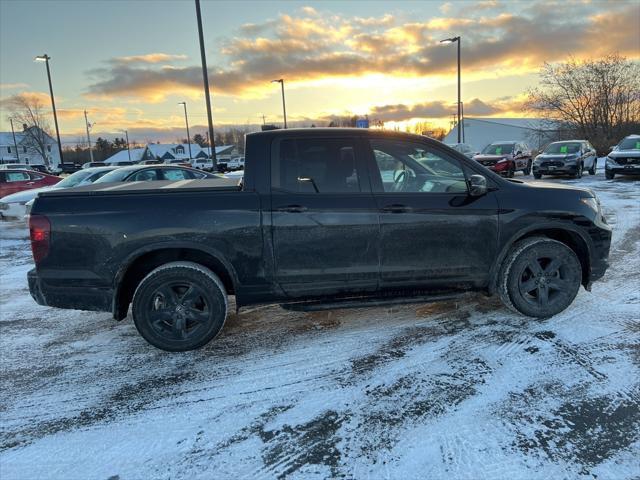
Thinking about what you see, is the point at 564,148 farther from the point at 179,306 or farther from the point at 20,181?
the point at 20,181

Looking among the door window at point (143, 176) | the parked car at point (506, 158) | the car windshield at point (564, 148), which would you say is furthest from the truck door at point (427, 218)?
the car windshield at point (564, 148)

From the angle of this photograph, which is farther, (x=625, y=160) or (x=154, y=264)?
(x=625, y=160)

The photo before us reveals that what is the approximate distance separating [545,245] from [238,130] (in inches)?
5580

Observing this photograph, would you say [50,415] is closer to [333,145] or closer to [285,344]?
[285,344]

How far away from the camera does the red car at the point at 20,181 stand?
13.6 metres

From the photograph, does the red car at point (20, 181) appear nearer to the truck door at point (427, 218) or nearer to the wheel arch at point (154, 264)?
the wheel arch at point (154, 264)

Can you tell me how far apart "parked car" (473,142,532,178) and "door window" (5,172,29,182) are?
56.6 feet

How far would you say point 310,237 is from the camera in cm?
378

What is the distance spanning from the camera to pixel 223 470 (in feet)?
7.88

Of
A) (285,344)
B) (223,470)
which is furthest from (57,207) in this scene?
(223,470)

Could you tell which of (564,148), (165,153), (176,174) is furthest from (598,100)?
(165,153)

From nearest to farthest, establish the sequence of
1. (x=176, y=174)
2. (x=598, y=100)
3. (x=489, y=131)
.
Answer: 1. (x=176, y=174)
2. (x=598, y=100)
3. (x=489, y=131)

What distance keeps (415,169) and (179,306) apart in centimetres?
244

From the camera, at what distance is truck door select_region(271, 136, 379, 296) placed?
375cm
